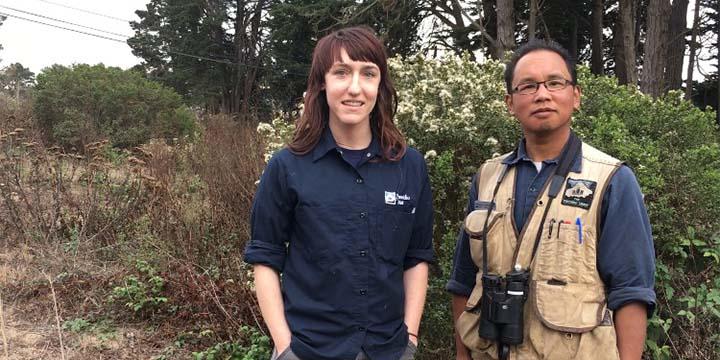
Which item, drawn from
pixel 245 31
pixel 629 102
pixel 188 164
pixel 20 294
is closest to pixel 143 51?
pixel 245 31

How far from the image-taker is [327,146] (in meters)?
1.92

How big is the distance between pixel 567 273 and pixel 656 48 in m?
10.8

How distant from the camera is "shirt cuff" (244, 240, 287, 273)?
1855 mm

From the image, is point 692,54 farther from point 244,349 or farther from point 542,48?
point 542,48

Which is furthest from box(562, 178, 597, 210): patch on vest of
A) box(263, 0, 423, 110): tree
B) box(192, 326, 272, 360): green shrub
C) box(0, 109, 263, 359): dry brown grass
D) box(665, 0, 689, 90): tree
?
box(665, 0, 689, 90): tree

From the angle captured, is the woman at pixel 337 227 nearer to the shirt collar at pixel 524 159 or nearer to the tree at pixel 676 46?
the shirt collar at pixel 524 159

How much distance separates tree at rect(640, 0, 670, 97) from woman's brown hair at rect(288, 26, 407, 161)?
34.4ft

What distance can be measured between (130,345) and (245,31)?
2991 centimetres

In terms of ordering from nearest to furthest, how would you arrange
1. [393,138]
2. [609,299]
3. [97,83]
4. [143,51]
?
[609,299] < [393,138] < [97,83] < [143,51]

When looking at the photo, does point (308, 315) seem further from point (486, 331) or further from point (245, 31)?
point (245, 31)

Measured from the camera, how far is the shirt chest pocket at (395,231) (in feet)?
6.18

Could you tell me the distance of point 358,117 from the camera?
186cm

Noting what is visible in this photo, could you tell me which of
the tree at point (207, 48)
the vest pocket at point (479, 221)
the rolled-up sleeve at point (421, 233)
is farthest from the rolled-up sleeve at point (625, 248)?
the tree at point (207, 48)

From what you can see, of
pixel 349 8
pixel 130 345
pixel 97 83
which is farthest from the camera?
pixel 349 8
